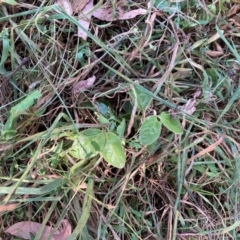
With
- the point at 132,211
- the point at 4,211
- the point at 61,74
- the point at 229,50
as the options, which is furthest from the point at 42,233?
the point at 229,50

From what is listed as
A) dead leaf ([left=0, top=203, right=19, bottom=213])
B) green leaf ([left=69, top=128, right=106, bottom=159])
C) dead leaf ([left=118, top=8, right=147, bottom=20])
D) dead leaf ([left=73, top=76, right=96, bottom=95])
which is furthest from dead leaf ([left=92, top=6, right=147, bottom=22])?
dead leaf ([left=0, top=203, right=19, bottom=213])

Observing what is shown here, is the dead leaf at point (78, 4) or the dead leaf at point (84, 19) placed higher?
the dead leaf at point (78, 4)

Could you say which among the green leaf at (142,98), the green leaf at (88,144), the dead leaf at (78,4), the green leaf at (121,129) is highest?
the dead leaf at (78,4)

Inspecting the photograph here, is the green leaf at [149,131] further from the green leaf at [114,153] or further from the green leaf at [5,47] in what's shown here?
the green leaf at [5,47]

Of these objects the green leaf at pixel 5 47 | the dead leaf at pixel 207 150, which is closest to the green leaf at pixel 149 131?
the dead leaf at pixel 207 150

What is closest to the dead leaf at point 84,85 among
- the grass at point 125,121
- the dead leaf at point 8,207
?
the grass at point 125,121

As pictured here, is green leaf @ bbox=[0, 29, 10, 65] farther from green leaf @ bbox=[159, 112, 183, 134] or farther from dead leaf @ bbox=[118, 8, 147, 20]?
green leaf @ bbox=[159, 112, 183, 134]

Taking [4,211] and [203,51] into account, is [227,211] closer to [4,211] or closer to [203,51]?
[203,51]

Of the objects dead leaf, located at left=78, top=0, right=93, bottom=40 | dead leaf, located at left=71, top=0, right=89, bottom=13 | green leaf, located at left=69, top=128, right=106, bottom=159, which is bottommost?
green leaf, located at left=69, top=128, right=106, bottom=159
